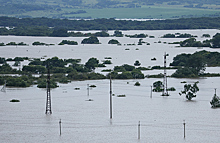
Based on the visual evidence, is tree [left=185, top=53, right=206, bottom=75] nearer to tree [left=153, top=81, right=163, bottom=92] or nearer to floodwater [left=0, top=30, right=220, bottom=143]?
floodwater [left=0, top=30, right=220, bottom=143]

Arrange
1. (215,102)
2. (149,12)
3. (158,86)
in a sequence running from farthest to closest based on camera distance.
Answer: (149,12) < (158,86) < (215,102)

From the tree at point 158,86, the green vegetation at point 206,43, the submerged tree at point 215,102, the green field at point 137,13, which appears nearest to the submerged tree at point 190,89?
the submerged tree at point 215,102

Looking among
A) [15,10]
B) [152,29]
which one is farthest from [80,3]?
[152,29]

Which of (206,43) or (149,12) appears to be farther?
(149,12)

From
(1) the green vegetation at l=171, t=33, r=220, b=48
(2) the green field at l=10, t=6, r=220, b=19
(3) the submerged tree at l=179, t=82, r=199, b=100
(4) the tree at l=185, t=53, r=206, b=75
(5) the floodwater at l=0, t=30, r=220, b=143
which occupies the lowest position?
(5) the floodwater at l=0, t=30, r=220, b=143

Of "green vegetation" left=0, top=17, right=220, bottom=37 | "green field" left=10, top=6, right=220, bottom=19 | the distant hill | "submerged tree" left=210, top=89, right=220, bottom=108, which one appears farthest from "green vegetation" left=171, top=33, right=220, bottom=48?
"green field" left=10, top=6, right=220, bottom=19

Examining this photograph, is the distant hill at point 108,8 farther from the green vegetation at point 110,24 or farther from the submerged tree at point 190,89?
the submerged tree at point 190,89

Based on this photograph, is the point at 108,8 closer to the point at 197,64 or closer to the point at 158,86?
the point at 197,64

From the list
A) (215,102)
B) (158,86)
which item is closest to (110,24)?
(158,86)
